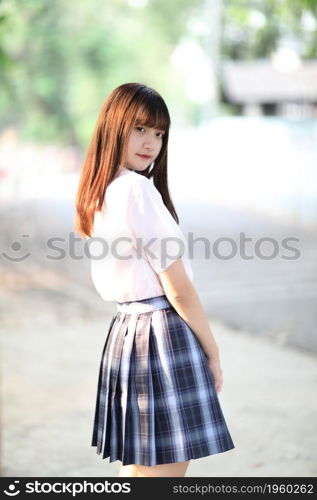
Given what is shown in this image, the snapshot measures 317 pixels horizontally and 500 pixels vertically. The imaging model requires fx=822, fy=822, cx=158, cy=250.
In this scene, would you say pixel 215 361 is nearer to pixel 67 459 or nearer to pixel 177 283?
pixel 177 283

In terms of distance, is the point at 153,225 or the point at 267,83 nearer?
the point at 153,225

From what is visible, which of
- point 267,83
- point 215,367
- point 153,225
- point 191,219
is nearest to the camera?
point 153,225

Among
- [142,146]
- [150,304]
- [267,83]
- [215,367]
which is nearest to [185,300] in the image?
[150,304]

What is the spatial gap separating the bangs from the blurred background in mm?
1770

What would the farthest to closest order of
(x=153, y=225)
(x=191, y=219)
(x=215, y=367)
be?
(x=191, y=219)
(x=215, y=367)
(x=153, y=225)

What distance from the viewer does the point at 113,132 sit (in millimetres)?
1876

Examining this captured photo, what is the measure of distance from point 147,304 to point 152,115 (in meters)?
0.43

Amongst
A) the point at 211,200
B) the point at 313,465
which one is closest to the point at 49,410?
the point at 313,465

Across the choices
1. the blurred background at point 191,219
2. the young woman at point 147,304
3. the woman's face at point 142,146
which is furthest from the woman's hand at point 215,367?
the blurred background at point 191,219

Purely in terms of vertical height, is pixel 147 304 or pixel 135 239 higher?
pixel 135 239

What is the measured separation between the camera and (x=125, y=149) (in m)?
1.87

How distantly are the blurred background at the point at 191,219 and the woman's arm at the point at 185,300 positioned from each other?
1.65 m

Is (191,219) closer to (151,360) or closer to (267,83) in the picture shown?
(151,360)
